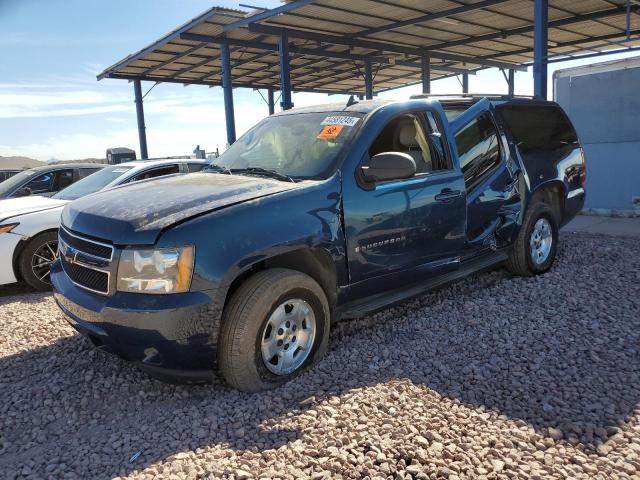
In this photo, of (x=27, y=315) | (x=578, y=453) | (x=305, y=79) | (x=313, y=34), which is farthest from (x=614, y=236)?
(x=305, y=79)

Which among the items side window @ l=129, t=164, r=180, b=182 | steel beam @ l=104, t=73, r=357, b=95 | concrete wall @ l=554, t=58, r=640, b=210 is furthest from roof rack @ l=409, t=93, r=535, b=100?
steel beam @ l=104, t=73, r=357, b=95

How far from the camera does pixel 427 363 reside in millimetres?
3604

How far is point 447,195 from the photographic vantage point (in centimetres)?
429

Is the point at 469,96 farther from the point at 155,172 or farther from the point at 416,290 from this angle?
the point at 155,172

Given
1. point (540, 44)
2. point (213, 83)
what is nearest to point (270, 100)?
point (213, 83)

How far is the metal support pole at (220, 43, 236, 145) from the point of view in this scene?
1534cm

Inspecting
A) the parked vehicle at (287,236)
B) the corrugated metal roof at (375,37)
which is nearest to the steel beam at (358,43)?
the corrugated metal roof at (375,37)

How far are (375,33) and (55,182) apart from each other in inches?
395

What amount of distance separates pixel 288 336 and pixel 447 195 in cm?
182

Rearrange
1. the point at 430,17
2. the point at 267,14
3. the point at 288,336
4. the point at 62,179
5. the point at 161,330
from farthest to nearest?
the point at 430,17 → the point at 267,14 → the point at 62,179 → the point at 288,336 → the point at 161,330

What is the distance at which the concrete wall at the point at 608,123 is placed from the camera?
394 inches

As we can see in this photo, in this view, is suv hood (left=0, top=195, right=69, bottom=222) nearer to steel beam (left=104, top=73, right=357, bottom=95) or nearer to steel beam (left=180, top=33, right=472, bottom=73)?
steel beam (left=180, top=33, right=472, bottom=73)

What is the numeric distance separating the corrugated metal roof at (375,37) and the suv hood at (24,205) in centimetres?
768

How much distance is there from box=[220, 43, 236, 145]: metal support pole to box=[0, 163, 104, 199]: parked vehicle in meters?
7.89
